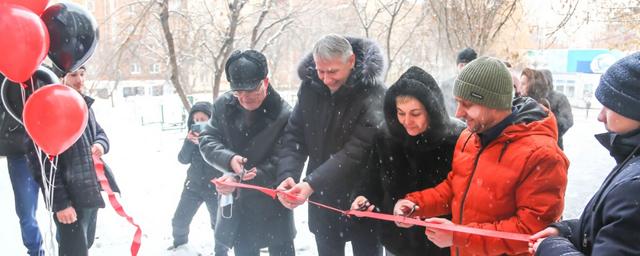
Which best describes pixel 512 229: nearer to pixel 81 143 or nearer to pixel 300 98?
pixel 300 98

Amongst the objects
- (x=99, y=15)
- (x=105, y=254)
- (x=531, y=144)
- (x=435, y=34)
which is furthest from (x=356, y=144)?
(x=99, y=15)

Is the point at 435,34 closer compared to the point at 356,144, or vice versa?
the point at 356,144

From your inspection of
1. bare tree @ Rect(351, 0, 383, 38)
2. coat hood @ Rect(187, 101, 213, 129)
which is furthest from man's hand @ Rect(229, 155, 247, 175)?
bare tree @ Rect(351, 0, 383, 38)

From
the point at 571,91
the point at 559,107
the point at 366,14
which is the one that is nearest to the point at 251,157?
the point at 559,107

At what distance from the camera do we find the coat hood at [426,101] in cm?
238

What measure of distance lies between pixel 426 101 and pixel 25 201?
3.41 m

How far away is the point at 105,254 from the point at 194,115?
1602 mm

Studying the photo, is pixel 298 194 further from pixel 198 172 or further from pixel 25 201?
pixel 25 201

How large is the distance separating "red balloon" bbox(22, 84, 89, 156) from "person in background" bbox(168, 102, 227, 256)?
6.05 feet

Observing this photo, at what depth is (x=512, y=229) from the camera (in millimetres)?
1943

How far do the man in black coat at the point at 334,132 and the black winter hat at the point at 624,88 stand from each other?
4.59ft

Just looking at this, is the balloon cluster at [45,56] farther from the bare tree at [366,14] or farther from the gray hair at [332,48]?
the bare tree at [366,14]

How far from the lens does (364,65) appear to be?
287cm

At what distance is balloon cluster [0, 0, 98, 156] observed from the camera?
236cm
